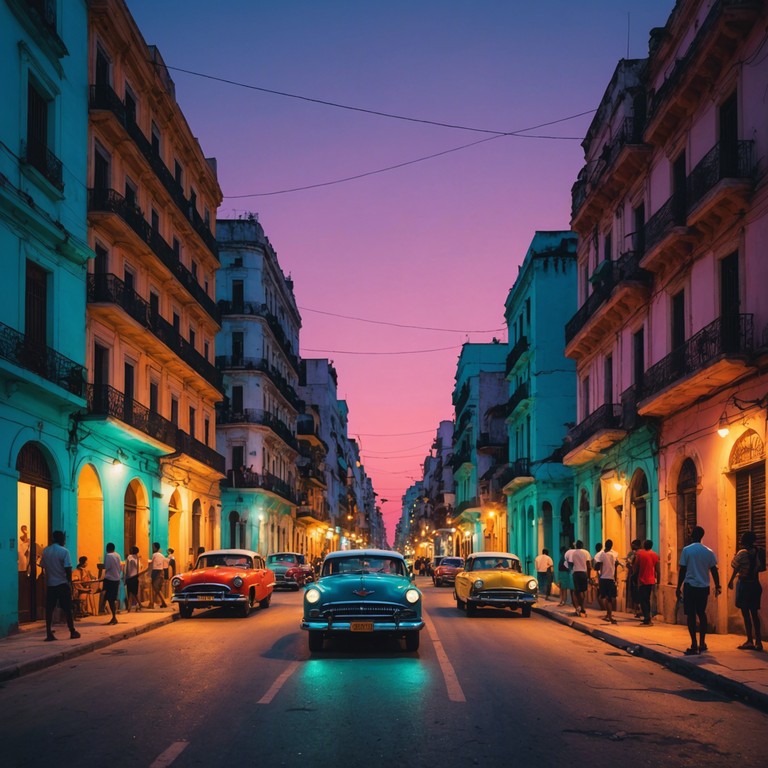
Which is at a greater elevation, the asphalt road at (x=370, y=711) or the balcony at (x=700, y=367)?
the balcony at (x=700, y=367)

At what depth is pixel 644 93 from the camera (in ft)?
80.2

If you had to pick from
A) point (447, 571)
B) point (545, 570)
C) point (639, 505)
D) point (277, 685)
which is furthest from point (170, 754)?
point (447, 571)

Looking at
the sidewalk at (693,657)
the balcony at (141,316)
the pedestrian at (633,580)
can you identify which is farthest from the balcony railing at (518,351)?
the sidewalk at (693,657)

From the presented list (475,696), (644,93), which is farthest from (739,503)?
(644,93)

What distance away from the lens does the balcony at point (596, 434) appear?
2547cm

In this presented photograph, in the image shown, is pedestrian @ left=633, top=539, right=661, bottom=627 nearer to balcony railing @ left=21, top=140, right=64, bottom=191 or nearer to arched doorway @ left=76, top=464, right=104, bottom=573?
arched doorway @ left=76, top=464, right=104, bottom=573

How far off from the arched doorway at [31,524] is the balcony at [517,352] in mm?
25295

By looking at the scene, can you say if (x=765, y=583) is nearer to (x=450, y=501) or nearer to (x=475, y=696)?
(x=475, y=696)

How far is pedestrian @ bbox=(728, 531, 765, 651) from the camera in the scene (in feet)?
46.2

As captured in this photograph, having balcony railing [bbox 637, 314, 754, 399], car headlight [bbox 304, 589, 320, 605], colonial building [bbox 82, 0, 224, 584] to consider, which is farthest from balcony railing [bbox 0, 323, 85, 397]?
balcony railing [bbox 637, 314, 754, 399]

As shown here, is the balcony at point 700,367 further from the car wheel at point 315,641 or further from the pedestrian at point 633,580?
the car wheel at point 315,641

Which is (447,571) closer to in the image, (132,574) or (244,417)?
(244,417)

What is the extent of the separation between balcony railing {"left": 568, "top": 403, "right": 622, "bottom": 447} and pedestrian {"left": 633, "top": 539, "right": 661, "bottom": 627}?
6005 mm

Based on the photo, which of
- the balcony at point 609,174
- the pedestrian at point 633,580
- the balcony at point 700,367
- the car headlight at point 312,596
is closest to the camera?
the car headlight at point 312,596
